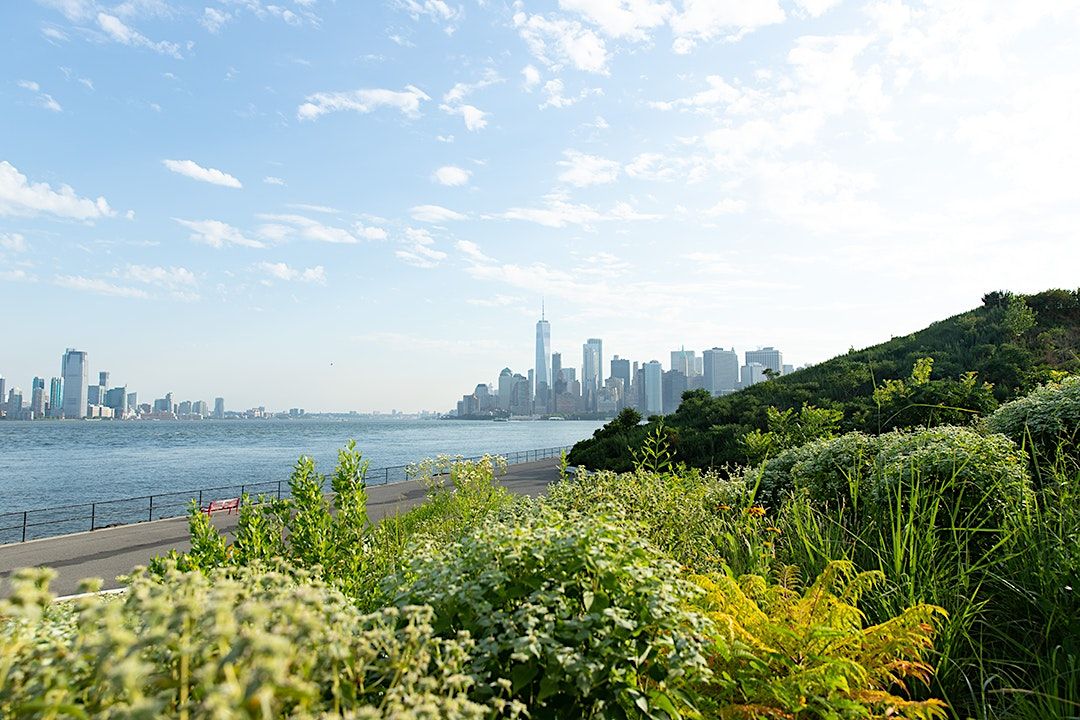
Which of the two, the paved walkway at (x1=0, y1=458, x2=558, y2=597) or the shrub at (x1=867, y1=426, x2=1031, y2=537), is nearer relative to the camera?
the shrub at (x1=867, y1=426, x2=1031, y2=537)

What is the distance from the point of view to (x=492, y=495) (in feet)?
31.1

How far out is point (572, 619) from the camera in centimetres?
235

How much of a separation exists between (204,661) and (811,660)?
96.5 inches

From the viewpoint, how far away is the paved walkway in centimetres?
1138

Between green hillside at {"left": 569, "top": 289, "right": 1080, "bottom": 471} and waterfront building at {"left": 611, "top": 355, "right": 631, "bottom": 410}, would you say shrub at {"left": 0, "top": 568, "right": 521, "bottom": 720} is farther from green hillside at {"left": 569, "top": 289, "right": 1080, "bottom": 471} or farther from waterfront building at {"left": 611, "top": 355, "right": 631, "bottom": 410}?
waterfront building at {"left": 611, "top": 355, "right": 631, "bottom": 410}

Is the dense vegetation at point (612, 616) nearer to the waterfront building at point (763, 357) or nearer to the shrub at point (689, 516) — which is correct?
the shrub at point (689, 516)

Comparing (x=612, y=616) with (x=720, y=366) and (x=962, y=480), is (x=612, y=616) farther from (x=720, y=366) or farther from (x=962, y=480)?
(x=720, y=366)

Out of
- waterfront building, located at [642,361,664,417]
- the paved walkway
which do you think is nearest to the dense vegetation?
the paved walkway

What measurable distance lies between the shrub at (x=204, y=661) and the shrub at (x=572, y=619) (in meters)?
0.36

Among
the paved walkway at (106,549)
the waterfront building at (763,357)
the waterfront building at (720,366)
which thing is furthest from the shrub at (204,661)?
the waterfront building at (720,366)

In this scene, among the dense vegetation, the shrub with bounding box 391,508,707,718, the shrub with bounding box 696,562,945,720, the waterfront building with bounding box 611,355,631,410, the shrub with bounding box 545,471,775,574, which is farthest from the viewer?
the waterfront building with bounding box 611,355,631,410

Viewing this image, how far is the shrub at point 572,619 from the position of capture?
→ 87.0 inches

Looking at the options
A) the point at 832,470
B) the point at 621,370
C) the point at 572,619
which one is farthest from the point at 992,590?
the point at 621,370

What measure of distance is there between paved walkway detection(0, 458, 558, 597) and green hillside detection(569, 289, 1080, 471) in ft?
15.4
